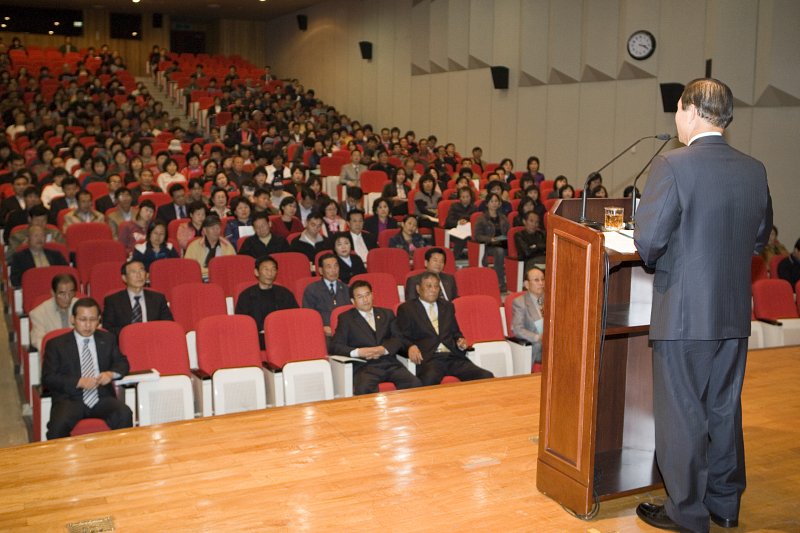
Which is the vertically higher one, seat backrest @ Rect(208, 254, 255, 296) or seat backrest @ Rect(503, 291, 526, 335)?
seat backrest @ Rect(208, 254, 255, 296)

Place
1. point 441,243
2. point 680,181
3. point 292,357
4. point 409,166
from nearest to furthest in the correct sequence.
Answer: point 680,181 → point 292,357 → point 441,243 → point 409,166

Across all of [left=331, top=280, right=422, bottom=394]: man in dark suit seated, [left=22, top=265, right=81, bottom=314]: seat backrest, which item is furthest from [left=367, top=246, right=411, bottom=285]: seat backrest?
[left=22, top=265, right=81, bottom=314]: seat backrest

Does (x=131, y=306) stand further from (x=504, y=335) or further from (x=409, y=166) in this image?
(x=409, y=166)

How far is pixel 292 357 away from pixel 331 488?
1962 mm

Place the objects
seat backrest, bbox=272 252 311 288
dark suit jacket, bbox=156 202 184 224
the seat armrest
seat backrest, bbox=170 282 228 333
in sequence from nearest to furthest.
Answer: the seat armrest
seat backrest, bbox=170 282 228 333
seat backrest, bbox=272 252 311 288
dark suit jacket, bbox=156 202 184 224

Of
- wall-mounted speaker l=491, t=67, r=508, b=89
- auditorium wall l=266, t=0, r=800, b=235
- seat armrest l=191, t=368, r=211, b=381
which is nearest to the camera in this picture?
seat armrest l=191, t=368, r=211, b=381

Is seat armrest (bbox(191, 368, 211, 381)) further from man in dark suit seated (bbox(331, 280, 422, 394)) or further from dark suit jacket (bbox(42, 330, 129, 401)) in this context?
man in dark suit seated (bbox(331, 280, 422, 394))

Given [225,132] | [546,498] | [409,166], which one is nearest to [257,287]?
[546,498]

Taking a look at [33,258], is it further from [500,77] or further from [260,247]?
[500,77]

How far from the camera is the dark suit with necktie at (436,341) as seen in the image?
4.81m

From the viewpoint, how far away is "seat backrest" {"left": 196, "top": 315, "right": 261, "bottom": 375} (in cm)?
450

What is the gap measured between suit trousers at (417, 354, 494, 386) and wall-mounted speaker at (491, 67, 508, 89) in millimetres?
8293

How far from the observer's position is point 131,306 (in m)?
4.98

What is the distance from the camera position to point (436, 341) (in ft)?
16.2
